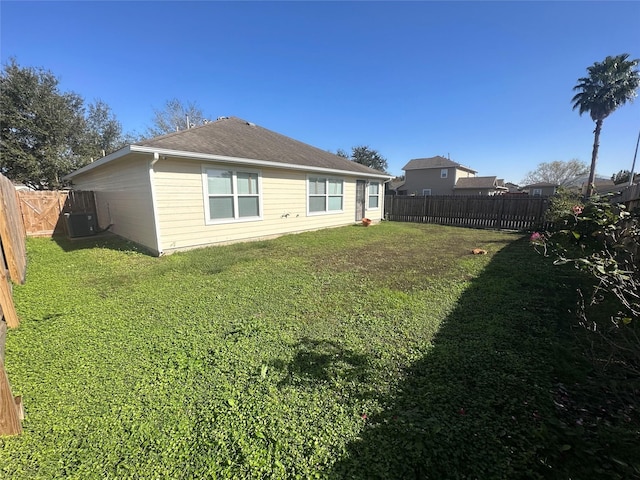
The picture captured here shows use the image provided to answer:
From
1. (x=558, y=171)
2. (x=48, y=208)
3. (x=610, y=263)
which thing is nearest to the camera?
(x=610, y=263)

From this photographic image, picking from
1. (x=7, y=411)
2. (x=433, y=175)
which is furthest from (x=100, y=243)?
(x=433, y=175)

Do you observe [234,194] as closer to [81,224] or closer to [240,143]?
[240,143]

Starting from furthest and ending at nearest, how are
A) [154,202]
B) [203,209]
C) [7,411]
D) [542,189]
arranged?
[542,189], [203,209], [154,202], [7,411]

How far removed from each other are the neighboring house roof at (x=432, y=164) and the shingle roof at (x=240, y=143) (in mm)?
21270

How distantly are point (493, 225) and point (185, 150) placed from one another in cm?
1379

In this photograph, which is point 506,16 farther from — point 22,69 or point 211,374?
point 22,69

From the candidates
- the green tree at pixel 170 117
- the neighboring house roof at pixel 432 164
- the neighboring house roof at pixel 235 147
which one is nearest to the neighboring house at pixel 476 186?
the neighboring house roof at pixel 432 164

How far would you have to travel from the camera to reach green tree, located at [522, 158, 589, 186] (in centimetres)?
4644

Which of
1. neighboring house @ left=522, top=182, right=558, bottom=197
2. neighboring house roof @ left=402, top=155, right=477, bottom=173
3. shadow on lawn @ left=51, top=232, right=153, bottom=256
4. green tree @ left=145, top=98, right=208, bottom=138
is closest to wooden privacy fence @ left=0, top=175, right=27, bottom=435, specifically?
shadow on lawn @ left=51, top=232, right=153, bottom=256

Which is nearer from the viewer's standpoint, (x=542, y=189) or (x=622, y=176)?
(x=622, y=176)

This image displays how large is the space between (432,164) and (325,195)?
82.5 ft

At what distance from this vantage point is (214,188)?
7527 millimetres

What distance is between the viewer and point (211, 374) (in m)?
2.38

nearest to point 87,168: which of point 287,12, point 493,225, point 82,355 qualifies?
point 287,12
